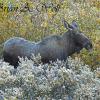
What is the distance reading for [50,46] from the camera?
32.3 ft

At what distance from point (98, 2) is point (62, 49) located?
3.80 meters

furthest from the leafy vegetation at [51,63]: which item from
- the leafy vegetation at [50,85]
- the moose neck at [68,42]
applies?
the moose neck at [68,42]

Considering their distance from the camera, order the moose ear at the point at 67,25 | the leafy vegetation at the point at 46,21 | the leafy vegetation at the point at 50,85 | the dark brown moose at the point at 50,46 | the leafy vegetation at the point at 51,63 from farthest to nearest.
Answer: the leafy vegetation at the point at 46,21 → the moose ear at the point at 67,25 → the dark brown moose at the point at 50,46 → the leafy vegetation at the point at 51,63 → the leafy vegetation at the point at 50,85

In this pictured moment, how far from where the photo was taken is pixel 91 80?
6.35 meters

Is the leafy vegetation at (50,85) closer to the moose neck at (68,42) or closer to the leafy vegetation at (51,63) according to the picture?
the leafy vegetation at (51,63)

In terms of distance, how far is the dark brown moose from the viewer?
32.2 ft

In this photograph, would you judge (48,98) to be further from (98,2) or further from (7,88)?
(98,2)

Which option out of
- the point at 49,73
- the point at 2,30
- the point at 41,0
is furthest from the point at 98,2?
the point at 49,73

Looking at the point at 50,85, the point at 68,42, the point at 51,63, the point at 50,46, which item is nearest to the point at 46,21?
the point at 68,42

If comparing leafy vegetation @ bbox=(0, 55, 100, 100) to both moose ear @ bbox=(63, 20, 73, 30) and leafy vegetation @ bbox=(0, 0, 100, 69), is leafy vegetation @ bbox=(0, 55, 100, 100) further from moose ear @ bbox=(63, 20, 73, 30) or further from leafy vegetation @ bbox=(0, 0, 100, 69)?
leafy vegetation @ bbox=(0, 0, 100, 69)

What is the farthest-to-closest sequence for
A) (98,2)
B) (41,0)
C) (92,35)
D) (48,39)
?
1. (41,0)
2. (98,2)
3. (92,35)
4. (48,39)

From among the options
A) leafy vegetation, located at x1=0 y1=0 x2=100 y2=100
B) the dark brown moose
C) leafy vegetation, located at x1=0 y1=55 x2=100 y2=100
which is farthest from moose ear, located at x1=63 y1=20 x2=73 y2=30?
leafy vegetation, located at x1=0 y1=55 x2=100 y2=100

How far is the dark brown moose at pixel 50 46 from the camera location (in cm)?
982

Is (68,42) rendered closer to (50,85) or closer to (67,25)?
(67,25)
